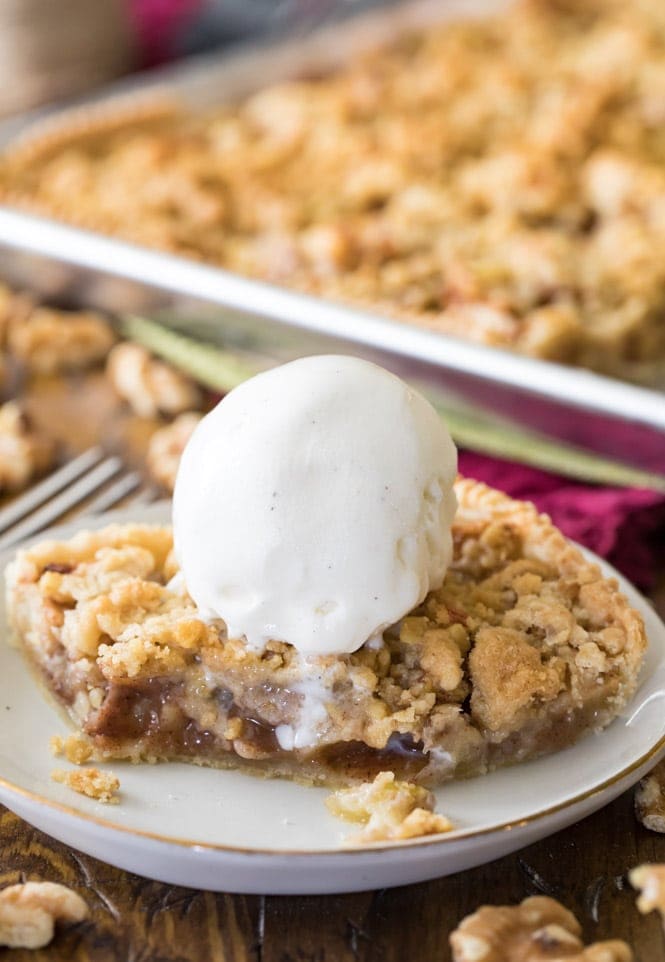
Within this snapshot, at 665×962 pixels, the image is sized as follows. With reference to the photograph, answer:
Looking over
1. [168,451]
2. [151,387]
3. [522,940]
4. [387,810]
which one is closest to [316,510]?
[387,810]

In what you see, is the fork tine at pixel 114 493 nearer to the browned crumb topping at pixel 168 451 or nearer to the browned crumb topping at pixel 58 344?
the browned crumb topping at pixel 168 451

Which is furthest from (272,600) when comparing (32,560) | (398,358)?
(398,358)

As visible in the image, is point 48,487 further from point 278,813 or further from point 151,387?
point 278,813

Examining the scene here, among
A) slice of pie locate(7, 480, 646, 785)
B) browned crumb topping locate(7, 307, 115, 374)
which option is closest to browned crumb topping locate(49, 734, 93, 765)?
slice of pie locate(7, 480, 646, 785)

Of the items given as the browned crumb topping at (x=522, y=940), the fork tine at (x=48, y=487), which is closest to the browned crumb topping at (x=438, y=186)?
the fork tine at (x=48, y=487)

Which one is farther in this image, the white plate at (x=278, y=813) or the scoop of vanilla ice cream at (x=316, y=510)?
the scoop of vanilla ice cream at (x=316, y=510)

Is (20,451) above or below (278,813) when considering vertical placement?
below

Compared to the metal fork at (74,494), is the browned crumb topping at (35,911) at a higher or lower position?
higher

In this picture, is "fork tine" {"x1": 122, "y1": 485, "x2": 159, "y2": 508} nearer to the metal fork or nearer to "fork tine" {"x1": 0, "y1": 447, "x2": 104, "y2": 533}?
the metal fork
